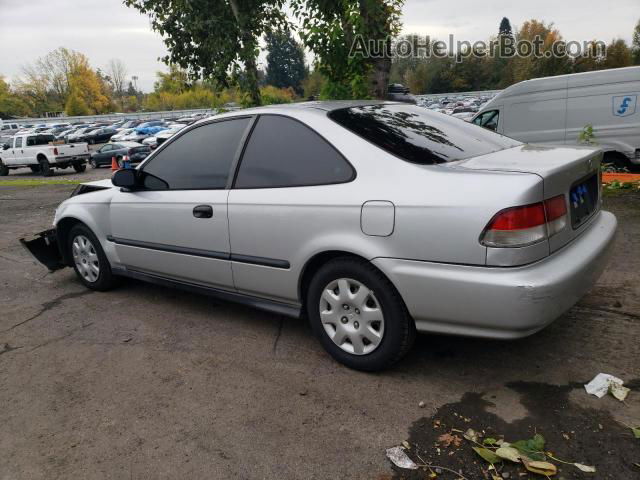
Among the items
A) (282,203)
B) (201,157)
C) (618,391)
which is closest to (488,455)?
(618,391)

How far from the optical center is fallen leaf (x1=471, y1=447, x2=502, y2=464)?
2289mm

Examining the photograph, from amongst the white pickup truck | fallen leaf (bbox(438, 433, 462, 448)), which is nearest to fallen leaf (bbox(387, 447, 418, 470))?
fallen leaf (bbox(438, 433, 462, 448))

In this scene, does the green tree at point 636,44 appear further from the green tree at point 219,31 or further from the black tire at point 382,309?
the black tire at point 382,309

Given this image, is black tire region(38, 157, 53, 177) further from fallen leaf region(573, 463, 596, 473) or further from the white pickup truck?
fallen leaf region(573, 463, 596, 473)

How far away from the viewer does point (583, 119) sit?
9.76 meters

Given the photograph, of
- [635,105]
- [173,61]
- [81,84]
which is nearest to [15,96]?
[81,84]

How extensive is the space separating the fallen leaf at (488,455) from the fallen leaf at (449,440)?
0.09 metres

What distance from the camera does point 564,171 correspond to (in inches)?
108

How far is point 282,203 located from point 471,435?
1.68m

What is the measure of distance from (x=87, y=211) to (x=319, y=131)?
103 inches

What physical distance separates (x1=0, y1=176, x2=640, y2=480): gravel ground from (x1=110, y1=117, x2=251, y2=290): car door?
0.51 m

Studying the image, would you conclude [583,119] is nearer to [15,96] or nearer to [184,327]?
[184,327]

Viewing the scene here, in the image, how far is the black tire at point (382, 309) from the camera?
2.86m

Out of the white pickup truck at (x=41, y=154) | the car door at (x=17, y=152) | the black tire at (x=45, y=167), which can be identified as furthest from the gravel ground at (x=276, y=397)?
the car door at (x=17, y=152)
